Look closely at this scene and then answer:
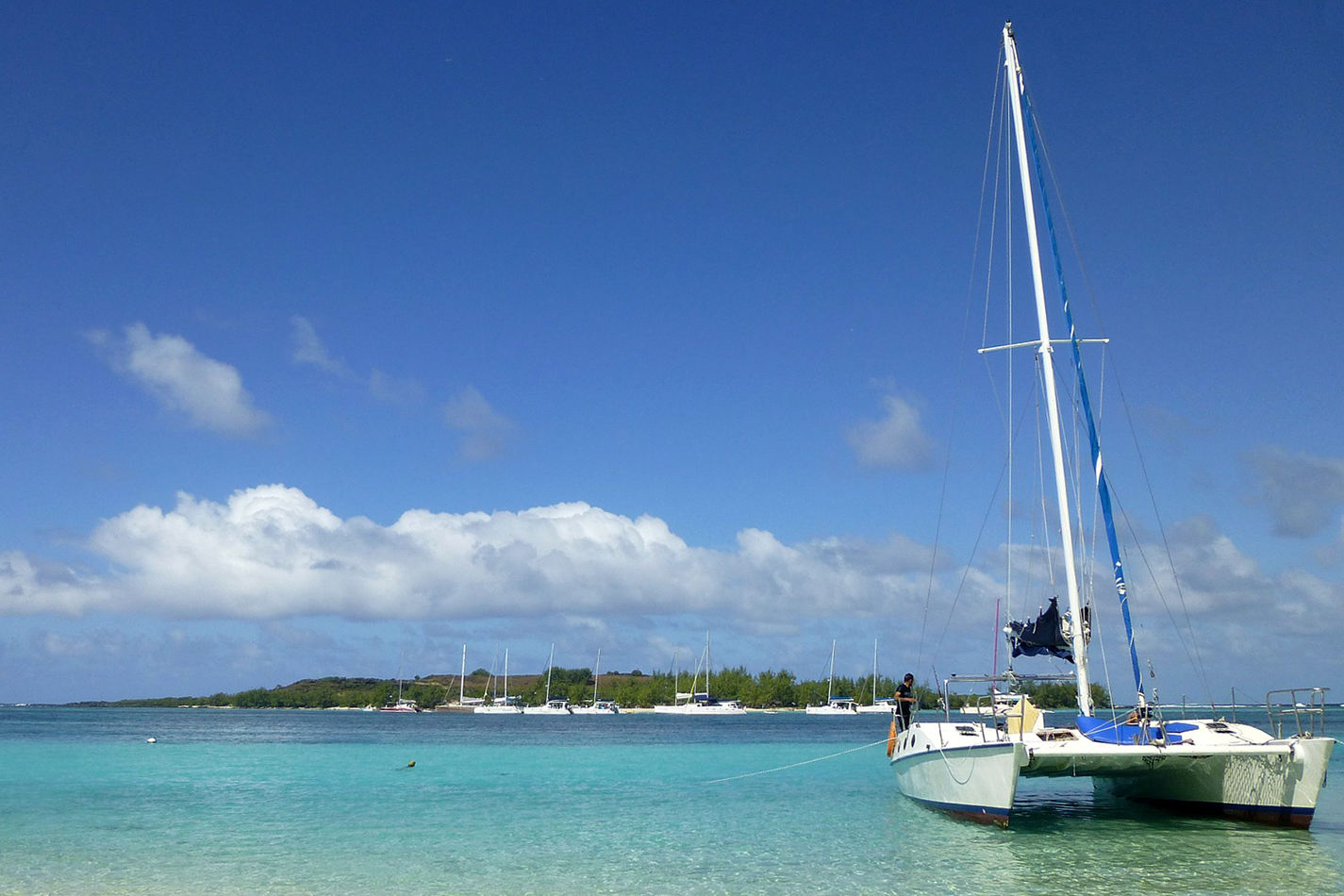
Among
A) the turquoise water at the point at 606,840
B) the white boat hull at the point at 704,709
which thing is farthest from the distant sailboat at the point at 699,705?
the turquoise water at the point at 606,840

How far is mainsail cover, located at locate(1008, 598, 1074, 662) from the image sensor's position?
64.1 feet

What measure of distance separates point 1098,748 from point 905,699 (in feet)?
23.1

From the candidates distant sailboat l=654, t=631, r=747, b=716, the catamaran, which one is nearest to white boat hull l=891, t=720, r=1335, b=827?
the catamaran

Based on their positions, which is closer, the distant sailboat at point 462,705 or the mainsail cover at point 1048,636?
the mainsail cover at point 1048,636

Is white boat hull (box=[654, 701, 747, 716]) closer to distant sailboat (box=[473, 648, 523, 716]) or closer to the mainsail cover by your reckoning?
distant sailboat (box=[473, 648, 523, 716])

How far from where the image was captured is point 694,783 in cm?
2923

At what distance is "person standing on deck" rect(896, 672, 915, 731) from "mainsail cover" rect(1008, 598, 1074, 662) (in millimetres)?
3618

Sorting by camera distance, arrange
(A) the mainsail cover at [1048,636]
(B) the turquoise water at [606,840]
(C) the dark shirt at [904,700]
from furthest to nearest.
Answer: (C) the dark shirt at [904,700] → (A) the mainsail cover at [1048,636] → (B) the turquoise water at [606,840]

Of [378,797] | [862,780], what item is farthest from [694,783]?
[378,797]

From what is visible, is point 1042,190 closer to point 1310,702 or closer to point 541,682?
point 1310,702

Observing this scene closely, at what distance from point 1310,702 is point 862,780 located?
14.3 m

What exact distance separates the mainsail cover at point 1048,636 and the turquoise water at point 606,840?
3110mm

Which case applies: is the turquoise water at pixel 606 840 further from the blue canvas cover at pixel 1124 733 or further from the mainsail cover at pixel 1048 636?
the mainsail cover at pixel 1048 636

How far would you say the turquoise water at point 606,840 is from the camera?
1367cm
